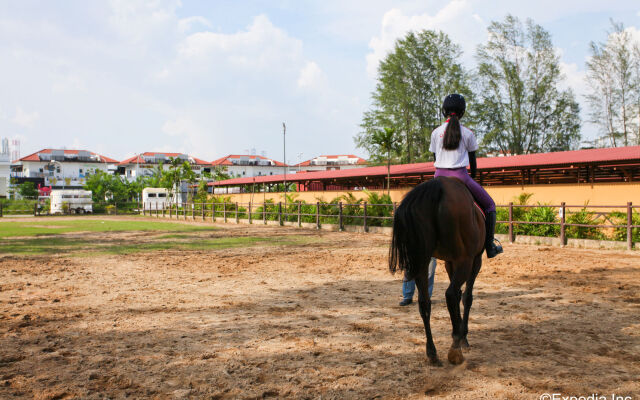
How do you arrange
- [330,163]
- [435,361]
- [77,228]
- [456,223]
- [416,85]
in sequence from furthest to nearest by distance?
1. [330,163]
2. [416,85]
3. [77,228]
4. [456,223]
5. [435,361]

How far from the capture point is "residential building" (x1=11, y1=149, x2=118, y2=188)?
3082 inches

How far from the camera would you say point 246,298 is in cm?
600

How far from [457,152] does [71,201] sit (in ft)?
Result: 170

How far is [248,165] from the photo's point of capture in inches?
3698

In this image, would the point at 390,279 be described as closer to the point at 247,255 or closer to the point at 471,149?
the point at 471,149

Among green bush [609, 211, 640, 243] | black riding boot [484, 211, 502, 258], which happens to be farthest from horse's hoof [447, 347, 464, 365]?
green bush [609, 211, 640, 243]

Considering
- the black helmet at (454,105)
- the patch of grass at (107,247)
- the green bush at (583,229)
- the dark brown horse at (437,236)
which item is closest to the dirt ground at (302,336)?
the dark brown horse at (437,236)

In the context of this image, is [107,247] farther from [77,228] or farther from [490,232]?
[490,232]

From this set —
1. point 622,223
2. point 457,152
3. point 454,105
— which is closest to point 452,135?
point 457,152

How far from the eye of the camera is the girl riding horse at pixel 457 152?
391 cm

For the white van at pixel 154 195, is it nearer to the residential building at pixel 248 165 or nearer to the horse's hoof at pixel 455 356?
the residential building at pixel 248 165

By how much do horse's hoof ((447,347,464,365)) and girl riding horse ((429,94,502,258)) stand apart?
117cm

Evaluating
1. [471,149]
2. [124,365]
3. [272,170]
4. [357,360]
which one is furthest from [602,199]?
[272,170]

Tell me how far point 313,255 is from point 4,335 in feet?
23.9
